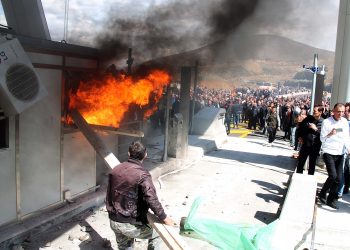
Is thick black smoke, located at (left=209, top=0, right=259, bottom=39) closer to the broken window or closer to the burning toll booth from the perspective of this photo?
the burning toll booth

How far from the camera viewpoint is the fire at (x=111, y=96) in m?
6.16

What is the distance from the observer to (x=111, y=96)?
6711mm

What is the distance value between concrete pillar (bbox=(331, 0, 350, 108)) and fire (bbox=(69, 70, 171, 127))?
5093mm

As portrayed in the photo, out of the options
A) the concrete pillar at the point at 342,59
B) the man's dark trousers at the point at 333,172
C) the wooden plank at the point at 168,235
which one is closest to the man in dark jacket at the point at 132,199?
the wooden plank at the point at 168,235

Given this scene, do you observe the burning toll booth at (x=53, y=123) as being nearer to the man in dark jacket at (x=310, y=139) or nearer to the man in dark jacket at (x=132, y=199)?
the man in dark jacket at (x=132, y=199)

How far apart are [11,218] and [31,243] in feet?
1.47

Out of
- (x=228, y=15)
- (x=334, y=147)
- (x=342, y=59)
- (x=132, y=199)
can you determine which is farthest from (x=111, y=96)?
(x=342, y=59)

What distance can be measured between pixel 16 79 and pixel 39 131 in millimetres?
1096

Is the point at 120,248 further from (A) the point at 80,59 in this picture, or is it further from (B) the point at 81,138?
(A) the point at 80,59

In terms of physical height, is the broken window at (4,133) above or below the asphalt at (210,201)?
above

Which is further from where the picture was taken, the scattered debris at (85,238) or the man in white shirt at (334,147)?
the man in white shirt at (334,147)

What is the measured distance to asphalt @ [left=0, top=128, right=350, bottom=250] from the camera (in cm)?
500

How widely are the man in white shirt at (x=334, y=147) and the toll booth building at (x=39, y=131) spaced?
4.25 meters

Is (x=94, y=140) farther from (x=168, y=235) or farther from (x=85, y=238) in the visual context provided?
(x=168, y=235)
